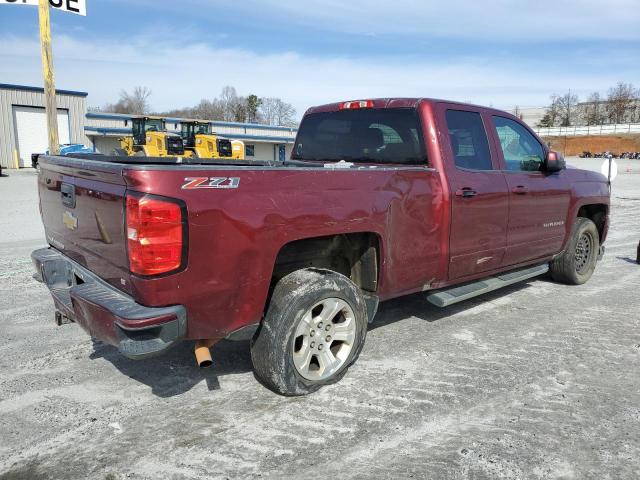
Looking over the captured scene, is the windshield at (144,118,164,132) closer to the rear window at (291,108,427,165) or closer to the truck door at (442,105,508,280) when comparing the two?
the rear window at (291,108,427,165)

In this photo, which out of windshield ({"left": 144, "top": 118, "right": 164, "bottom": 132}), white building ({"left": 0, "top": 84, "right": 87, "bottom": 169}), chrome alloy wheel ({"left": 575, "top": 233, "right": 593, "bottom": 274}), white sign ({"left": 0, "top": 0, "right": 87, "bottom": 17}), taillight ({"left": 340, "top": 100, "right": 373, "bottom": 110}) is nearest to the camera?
taillight ({"left": 340, "top": 100, "right": 373, "bottom": 110})

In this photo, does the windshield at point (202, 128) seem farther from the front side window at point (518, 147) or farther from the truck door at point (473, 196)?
the truck door at point (473, 196)

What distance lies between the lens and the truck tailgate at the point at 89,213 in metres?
2.77

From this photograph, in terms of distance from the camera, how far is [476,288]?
181 inches

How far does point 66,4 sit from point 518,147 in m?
7.98

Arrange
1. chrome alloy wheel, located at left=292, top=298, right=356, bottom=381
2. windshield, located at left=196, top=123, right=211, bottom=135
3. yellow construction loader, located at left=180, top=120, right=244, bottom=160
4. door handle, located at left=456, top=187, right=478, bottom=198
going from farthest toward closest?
1. windshield, located at left=196, top=123, right=211, bottom=135
2. yellow construction loader, located at left=180, top=120, right=244, bottom=160
3. door handle, located at left=456, top=187, right=478, bottom=198
4. chrome alloy wheel, located at left=292, top=298, right=356, bottom=381

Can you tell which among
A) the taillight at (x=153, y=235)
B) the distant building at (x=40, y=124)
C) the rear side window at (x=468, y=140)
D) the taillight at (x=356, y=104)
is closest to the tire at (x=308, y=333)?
the taillight at (x=153, y=235)

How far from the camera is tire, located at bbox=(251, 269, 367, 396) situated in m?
3.16

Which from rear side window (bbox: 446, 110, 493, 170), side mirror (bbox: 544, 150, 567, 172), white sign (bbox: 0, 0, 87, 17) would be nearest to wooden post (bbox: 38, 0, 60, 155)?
white sign (bbox: 0, 0, 87, 17)

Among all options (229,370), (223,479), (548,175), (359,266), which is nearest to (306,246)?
(359,266)

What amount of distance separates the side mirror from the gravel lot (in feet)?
5.08

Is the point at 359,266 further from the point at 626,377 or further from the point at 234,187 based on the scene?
the point at 626,377

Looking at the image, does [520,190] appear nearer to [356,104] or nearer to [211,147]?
[356,104]

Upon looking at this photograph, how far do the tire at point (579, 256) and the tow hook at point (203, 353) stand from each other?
15.1 feet
